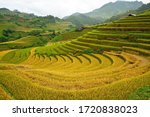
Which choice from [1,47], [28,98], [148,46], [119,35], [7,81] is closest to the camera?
[28,98]

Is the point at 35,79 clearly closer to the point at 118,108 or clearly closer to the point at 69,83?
the point at 69,83

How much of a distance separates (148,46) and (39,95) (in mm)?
23803

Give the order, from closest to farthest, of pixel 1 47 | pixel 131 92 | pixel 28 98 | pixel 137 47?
pixel 28 98 → pixel 131 92 → pixel 137 47 → pixel 1 47

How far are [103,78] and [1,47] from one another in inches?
3009

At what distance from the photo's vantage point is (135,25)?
45.8 m

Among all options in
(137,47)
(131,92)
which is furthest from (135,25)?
(131,92)

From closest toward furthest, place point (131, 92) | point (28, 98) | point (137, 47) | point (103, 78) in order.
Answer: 1. point (28, 98)
2. point (131, 92)
3. point (103, 78)
4. point (137, 47)

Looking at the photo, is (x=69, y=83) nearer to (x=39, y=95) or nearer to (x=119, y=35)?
(x=39, y=95)

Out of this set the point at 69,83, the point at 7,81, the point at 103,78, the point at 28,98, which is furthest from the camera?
the point at 103,78

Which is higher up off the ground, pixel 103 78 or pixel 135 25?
pixel 135 25

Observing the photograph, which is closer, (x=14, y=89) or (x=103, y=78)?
(x=14, y=89)

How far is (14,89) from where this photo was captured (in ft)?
44.6

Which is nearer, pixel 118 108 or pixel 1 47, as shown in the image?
pixel 118 108

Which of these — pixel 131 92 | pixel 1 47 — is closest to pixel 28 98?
pixel 131 92
